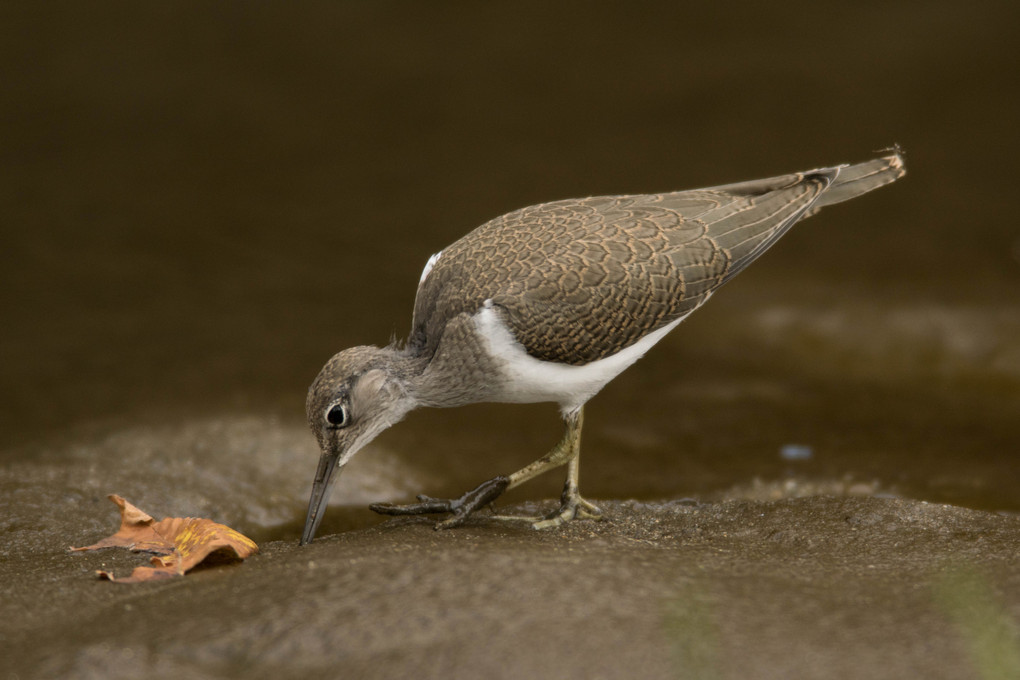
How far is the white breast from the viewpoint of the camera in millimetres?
4770

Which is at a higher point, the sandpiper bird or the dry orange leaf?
the sandpiper bird

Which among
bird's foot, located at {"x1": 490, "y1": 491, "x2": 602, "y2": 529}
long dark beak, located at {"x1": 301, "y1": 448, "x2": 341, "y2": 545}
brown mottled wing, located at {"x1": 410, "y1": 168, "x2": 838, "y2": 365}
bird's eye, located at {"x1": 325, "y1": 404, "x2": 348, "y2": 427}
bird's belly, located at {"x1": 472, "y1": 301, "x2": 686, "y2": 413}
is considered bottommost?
bird's foot, located at {"x1": 490, "y1": 491, "x2": 602, "y2": 529}

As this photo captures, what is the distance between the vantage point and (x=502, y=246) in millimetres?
5023

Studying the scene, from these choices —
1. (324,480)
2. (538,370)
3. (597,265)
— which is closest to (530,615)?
(538,370)

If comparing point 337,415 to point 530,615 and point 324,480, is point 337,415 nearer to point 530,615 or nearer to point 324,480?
point 324,480

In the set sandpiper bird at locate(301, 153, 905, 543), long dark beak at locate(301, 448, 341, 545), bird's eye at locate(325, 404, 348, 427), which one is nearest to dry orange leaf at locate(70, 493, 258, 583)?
long dark beak at locate(301, 448, 341, 545)

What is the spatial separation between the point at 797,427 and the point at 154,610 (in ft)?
16.5

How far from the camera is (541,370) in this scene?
4.88m

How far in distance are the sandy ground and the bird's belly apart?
98 centimetres

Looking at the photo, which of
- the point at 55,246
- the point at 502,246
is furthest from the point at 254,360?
the point at 502,246

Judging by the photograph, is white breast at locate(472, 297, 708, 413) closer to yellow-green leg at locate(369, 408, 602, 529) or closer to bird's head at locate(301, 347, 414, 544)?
yellow-green leg at locate(369, 408, 602, 529)

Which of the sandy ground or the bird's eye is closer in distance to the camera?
the sandy ground

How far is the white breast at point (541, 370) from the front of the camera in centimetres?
477

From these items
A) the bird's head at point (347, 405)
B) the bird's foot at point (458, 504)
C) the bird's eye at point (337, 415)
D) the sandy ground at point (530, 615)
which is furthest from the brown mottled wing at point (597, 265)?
the sandy ground at point (530, 615)
